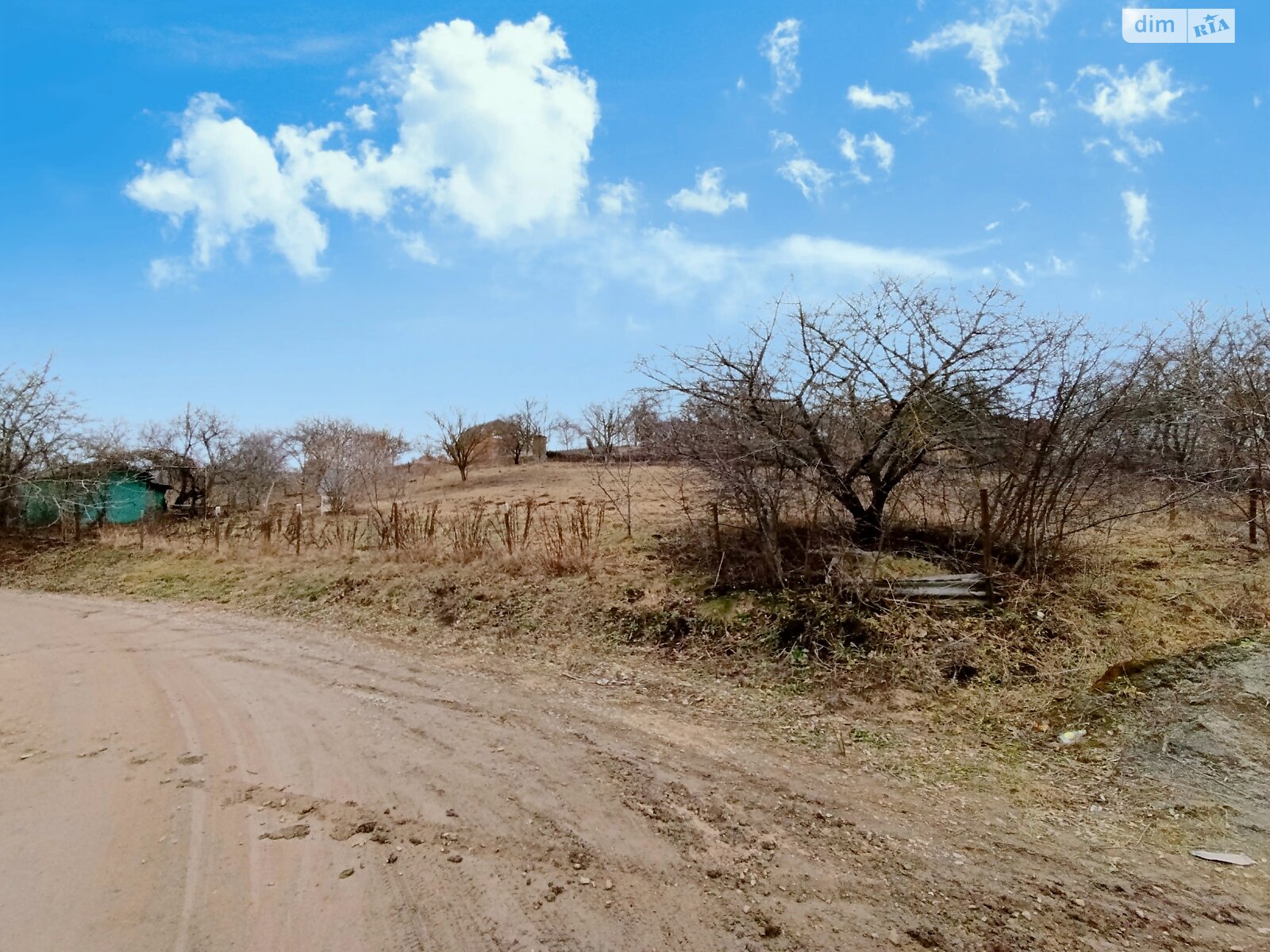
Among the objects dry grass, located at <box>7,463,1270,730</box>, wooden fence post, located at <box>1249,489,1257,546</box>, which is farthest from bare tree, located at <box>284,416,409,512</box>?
wooden fence post, located at <box>1249,489,1257,546</box>

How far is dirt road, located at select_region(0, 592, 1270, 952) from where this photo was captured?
10.6 feet

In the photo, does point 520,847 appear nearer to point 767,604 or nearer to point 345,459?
point 767,604

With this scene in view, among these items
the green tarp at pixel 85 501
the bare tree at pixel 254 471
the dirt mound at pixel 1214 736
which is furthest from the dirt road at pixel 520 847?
the bare tree at pixel 254 471

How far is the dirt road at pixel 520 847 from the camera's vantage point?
324 cm

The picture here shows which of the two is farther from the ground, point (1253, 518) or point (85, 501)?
point (85, 501)

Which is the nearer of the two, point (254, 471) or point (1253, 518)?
point (1253, 518)

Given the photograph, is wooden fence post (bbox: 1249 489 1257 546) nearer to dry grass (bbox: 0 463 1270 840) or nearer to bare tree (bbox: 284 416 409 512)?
dry grass (bbox: 0 463 1270 840)

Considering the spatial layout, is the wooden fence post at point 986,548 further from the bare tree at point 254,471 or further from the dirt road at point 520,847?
Result: the bare tree at point 254,471

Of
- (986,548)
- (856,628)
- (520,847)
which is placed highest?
(986,548)

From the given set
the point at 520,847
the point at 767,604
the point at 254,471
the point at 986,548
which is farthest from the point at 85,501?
the point at 986,548

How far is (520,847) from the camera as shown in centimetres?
393

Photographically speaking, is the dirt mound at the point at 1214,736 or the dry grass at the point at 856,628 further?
the dry grass at the point at 856,628

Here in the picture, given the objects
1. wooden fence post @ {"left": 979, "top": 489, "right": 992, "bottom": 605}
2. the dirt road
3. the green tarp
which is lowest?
the dirt road

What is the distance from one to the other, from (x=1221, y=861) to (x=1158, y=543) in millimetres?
7571
